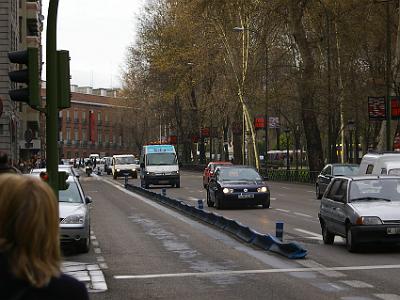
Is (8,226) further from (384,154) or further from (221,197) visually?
(221,197)

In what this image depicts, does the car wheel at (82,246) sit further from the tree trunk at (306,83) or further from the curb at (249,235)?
the tree trunk at (306,83)

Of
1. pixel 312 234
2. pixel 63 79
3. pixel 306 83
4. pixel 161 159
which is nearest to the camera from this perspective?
pixel 63 79

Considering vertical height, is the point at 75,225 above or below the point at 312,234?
above

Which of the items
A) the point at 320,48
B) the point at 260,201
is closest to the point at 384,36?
the point at 320,48

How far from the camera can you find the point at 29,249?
2896 millimetres

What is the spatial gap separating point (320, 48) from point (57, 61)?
43.3 meters

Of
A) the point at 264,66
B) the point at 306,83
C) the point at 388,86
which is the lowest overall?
the point at 388,86

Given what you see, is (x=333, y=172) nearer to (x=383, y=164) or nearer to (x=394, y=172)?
(x=383, y=164)

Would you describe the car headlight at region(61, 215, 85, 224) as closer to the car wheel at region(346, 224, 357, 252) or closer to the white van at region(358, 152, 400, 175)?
the car wheel at region(346, 224, 357, 252)

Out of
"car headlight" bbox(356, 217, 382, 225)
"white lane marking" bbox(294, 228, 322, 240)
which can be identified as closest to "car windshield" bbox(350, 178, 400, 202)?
"car headlight" bbox(356, 217, 382, 225)

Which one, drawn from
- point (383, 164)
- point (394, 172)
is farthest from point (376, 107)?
point (394, 172)

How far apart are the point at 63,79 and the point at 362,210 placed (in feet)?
20.0

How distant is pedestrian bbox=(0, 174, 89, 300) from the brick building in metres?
140

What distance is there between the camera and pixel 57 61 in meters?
10.8
